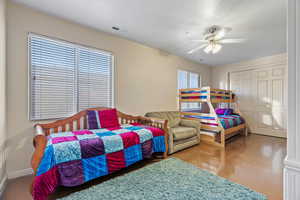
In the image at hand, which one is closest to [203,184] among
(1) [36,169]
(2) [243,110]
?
(1) [36,169]

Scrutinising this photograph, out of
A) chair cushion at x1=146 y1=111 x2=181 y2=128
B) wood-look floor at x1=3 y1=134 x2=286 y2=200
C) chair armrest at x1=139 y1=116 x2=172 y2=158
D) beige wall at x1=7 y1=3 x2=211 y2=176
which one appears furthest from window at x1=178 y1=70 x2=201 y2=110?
chair armrest at x1=139 y1=116 x2=172 y2=158

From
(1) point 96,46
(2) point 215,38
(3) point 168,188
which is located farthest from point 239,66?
(3) point 168,188

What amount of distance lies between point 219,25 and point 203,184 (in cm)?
267

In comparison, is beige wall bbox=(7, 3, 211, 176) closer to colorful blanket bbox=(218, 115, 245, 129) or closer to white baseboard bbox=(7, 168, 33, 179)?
white baseboard bbox=(7, 168, 33, 179)

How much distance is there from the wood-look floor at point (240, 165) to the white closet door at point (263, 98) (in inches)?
32.4

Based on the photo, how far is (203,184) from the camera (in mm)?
1729

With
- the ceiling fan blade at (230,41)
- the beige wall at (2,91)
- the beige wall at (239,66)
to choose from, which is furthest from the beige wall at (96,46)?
the beige wall at (239,66)

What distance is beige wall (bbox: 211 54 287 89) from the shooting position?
13.3 ft

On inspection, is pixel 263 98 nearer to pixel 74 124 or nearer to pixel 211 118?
pixel 211 118

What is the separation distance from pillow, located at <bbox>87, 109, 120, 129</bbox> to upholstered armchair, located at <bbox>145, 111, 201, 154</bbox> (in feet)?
3.38

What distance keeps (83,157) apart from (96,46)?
82.8 inches

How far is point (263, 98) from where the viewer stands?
4371 millimetres

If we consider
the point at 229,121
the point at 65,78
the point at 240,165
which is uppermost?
the point at 65,78

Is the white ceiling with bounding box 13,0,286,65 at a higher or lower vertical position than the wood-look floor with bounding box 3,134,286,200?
higher
